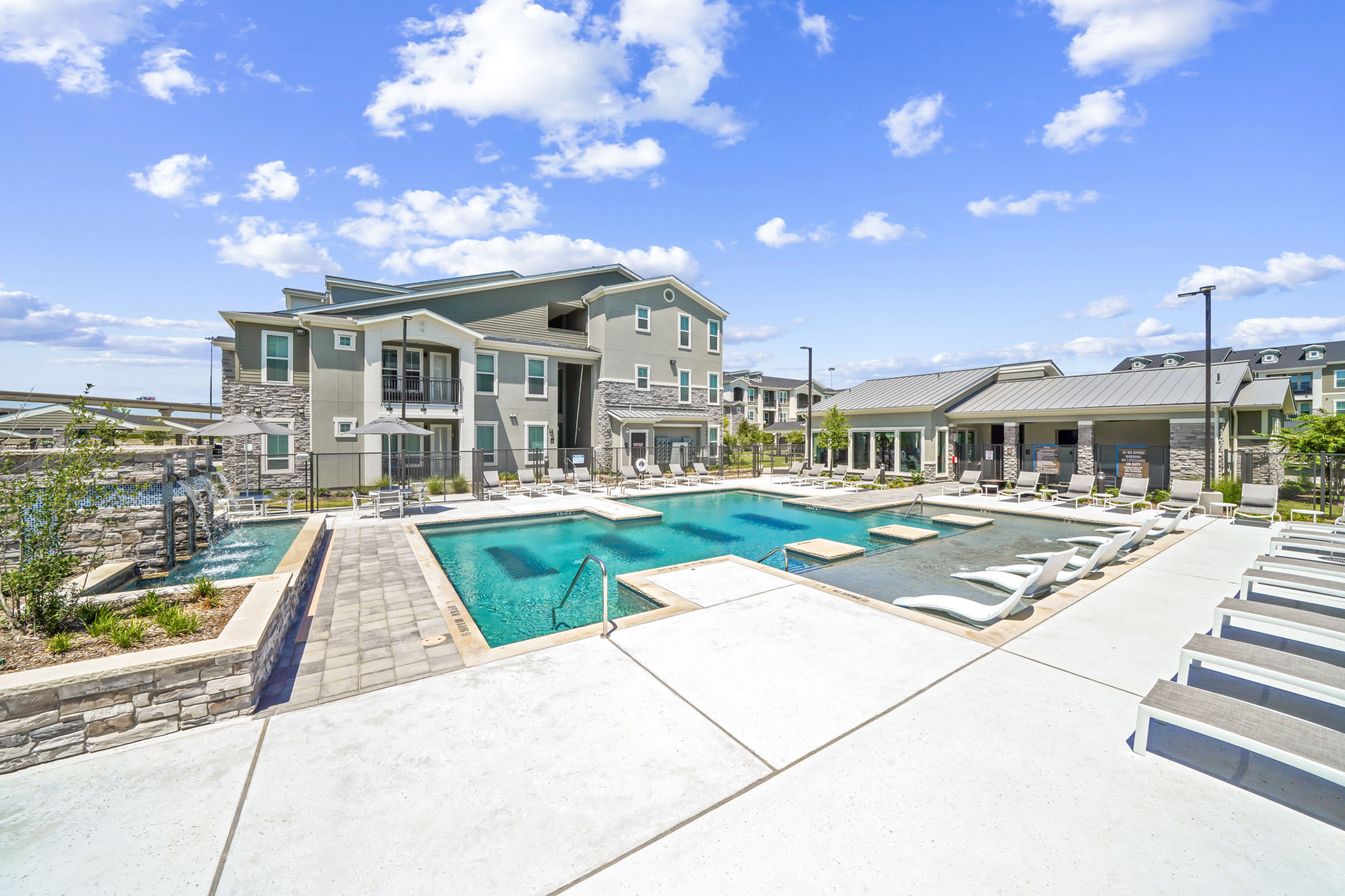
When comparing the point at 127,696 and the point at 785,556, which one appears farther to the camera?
the point at 785,556

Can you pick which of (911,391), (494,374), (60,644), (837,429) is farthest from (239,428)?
(911,391)

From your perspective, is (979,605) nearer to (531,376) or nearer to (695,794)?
(695,794)

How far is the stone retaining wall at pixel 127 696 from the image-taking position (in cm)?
308

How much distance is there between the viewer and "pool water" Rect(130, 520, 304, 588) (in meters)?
7.88

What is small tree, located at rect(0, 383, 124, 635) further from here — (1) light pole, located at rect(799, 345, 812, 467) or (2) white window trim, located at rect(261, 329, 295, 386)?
(1) light pole, located at rect(799, 345, 812, 467)

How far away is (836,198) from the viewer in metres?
15.8

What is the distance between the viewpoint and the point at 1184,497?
43.9ft

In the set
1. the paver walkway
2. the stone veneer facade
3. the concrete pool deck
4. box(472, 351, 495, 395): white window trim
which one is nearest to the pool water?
the paver walkway

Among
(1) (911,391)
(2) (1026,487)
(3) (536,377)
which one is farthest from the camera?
(1) (911,391)

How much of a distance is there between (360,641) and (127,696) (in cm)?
177

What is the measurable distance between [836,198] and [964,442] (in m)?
11.9

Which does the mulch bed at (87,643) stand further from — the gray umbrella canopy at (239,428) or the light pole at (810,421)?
the light pole at (810,421)

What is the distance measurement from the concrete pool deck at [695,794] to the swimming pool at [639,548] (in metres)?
2.52

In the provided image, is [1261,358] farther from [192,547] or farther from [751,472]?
[192,547]
